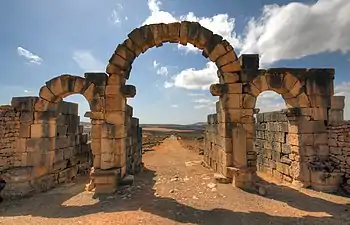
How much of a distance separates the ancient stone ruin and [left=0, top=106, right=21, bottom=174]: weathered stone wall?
0.03m

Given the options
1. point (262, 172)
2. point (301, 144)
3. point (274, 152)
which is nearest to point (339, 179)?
point (301, 144)

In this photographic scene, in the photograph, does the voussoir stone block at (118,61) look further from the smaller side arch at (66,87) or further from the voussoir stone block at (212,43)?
the voussoir stone block at (212,43)

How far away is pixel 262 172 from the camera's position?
1180cm

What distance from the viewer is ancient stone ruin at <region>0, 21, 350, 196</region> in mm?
8273

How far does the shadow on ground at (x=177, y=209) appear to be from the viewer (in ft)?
18.7

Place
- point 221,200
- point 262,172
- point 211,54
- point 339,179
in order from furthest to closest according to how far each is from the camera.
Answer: point 262,172
point 211,54
point 339,179
point 221,200

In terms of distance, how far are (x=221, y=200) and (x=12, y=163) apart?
7137 millimetres

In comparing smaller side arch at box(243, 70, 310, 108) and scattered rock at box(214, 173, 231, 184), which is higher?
smaller side arch at box(243, 70, 310, 108)

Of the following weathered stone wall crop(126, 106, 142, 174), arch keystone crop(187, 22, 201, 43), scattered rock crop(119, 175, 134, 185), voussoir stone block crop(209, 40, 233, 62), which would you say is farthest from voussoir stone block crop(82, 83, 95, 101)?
voussoir stone block crop(209, 40, 233, 62)

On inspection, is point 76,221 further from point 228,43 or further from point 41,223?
point 228,43

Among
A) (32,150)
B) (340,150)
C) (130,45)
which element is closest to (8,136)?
(32,150)

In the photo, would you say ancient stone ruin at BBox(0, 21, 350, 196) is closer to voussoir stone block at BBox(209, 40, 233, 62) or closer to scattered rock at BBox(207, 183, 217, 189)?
voussoir stone block at BBox(209, 40, 233, 62)

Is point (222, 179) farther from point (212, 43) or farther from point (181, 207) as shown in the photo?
point (212, 43)

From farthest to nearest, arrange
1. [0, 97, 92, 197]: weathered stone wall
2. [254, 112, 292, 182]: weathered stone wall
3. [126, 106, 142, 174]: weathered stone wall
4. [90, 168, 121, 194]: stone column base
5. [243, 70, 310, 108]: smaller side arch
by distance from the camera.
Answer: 1. [126, 106, 142, 174]: weathered stone wall
2. [254, 112, 292, 182]: weathered stone wall
3. [243, 70, 310, 108]: smaller side arch
4. [0, 97, 92, 197]: weathered stone wall
5. [90, 168, 121, 194]: stone column base
